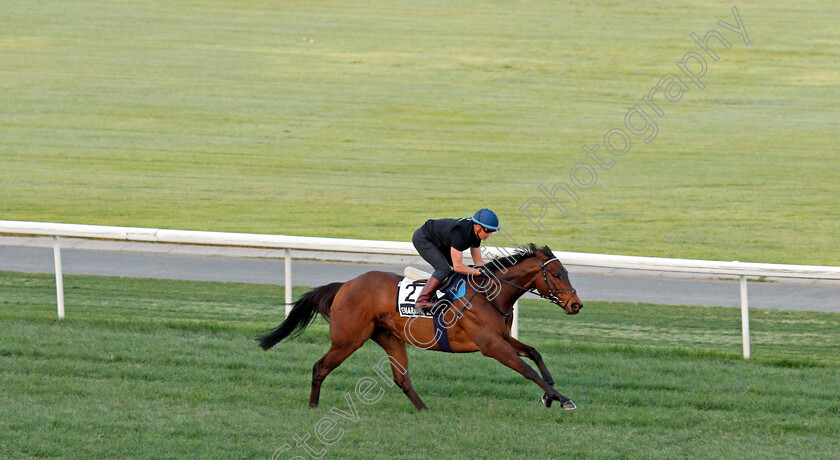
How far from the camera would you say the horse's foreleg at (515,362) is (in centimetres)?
604

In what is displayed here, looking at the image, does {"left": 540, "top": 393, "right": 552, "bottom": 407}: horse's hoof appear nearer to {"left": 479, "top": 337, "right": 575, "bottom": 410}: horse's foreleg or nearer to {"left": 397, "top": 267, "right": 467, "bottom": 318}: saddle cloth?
{"left": 479, "top": 337, "right": 575, "bottom": 410}: horse's foreleg

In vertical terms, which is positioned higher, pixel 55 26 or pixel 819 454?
pixel 55 26

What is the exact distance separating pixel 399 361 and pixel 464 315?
57cm

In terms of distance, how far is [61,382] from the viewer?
21.9ft

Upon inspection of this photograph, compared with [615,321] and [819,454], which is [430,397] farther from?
[615,321]

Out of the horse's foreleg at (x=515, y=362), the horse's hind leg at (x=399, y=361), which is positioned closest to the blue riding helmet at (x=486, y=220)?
the horse's foreleg at (x=515, y=362)

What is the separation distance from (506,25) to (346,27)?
4.67m

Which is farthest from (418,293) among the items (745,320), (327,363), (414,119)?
(414,119)

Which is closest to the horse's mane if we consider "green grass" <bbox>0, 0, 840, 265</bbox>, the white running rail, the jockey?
the jockey

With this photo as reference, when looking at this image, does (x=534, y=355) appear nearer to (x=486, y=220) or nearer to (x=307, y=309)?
(x=486, y=220)

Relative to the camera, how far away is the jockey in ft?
20.3

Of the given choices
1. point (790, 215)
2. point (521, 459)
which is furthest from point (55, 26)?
point (521, 459)

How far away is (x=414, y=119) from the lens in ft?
67.9

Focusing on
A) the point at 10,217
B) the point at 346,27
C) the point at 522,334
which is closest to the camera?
the point at 522,334
